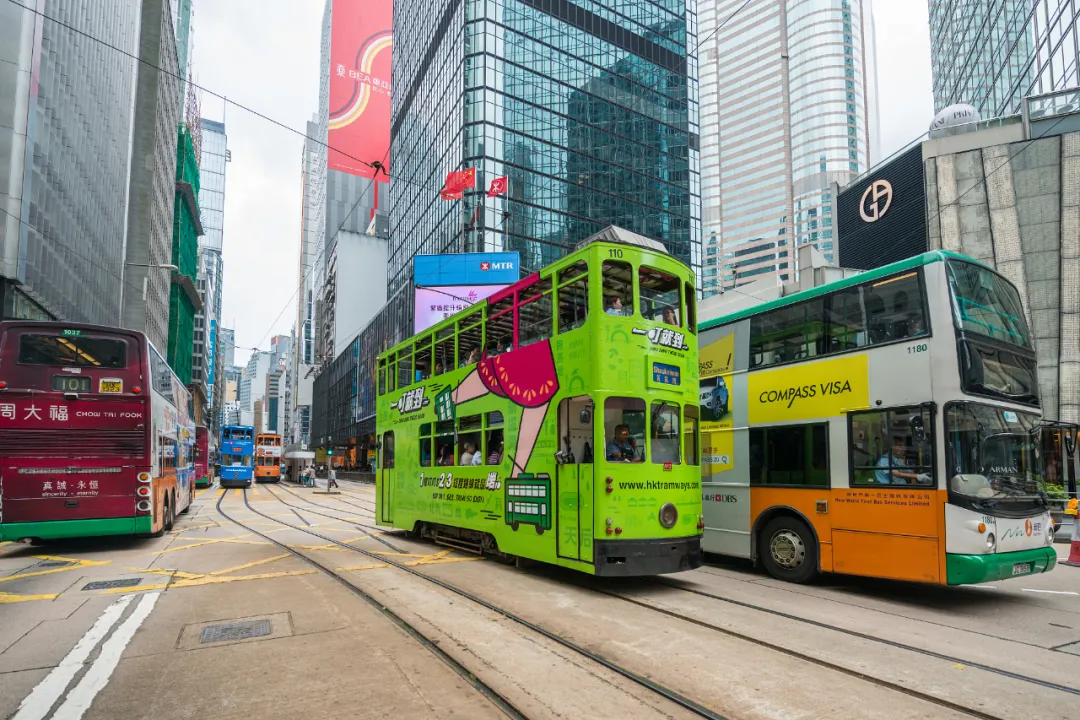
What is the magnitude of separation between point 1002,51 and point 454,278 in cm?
3485

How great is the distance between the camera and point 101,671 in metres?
5.21

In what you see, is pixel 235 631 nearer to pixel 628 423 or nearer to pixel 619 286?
pixel 628 423

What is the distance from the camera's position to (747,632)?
21.3 ft

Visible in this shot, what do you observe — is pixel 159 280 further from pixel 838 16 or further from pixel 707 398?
pixel 838 16

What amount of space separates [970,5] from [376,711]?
54057mm

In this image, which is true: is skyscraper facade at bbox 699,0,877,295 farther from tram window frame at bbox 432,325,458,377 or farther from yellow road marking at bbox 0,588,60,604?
yellow road marking at bbox 0,588,60,604

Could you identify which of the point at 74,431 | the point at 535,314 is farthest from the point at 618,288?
the point at 74,431

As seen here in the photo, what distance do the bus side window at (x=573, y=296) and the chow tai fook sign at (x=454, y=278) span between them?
38.4 meters

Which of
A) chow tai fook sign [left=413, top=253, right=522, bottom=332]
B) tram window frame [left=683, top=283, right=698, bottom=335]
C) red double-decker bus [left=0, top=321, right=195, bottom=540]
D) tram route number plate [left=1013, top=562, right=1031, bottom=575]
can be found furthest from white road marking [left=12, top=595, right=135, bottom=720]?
chow tai fook sign [left=413, top=253, right=522, bottom=332]

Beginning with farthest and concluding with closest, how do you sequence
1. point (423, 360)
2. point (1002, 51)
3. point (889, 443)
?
1. point (1002, 51)
2. point (423, 360)
3. point (889, 443)

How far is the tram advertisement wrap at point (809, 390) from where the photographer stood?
8.91 m

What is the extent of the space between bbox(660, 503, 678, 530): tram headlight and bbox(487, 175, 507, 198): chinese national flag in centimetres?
4367

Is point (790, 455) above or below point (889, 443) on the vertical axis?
below

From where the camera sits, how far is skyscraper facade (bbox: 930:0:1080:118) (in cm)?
2816
